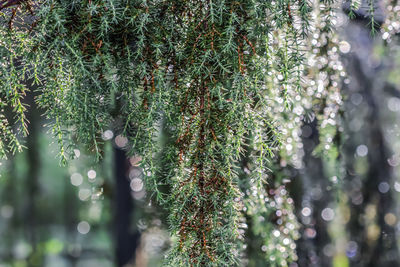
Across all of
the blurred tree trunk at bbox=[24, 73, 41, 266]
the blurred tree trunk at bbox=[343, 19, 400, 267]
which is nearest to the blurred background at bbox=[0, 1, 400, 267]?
the blurred tree trunk at bbox=[343, 19, 400, 267]

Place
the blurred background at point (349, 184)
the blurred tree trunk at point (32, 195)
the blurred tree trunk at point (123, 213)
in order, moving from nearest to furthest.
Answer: the blurred background at point (349, 184), the blurred tree trunk at point (123, 213), the blurred tree trunk at point (32, 195)

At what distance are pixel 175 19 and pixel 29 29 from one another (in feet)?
0.62

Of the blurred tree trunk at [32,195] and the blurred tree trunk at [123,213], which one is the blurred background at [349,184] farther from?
the blurred tree trunk at [32,195]

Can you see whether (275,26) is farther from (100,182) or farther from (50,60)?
(100,182)

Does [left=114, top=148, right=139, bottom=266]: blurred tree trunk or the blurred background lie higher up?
the blurred background

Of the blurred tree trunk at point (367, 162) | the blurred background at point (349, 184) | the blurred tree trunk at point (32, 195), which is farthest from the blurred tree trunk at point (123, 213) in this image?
the blurred tree trunk at point (367, 162)

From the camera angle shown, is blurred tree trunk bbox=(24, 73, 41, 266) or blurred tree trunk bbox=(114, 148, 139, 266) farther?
blurred tree trunk bbox=(24, 73, 41, 266)

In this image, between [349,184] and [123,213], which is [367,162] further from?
[123,213]

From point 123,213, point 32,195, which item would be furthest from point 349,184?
point 32,195

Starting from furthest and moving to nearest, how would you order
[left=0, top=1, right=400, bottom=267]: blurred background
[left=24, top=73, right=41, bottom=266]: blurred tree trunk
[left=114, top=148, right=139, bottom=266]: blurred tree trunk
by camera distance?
[left=24, top=73, right=41, bottom=266]: blurred tree trunk → [left=114, top=148, right=139, bottom=266]: blurred tree trunk → [left=0, top=1, right=400, bottom=267]: blurred background

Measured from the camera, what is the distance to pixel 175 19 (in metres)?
0.45

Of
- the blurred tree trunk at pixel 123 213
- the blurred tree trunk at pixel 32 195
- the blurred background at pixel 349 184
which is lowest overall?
the blurred tree trunk at pixel 32 195

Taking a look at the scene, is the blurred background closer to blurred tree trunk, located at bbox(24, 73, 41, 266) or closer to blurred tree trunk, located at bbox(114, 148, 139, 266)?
blurred tree trunk, located at bbox(114, 148, 139, 266)

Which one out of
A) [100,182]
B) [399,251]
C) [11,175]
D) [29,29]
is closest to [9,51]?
[29,29]
